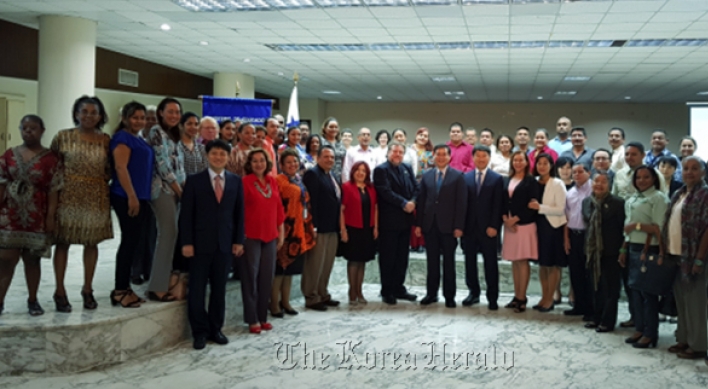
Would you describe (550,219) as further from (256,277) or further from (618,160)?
(256,277)

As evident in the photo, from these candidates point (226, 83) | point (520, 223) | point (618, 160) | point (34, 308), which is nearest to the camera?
point (34, 308)

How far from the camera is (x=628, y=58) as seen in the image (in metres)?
10.9

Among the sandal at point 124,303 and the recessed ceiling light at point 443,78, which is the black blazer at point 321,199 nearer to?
the sandal at point 124,303

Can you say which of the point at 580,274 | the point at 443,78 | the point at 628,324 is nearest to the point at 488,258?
the point at 580,274

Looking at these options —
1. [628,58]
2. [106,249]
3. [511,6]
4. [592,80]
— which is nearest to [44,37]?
[106,249]

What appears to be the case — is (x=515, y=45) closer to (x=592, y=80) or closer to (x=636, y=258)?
(x=592, y=80)

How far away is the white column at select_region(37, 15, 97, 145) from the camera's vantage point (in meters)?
8.55

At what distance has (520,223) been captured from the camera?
5.66 meters

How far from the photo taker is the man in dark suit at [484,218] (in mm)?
5742

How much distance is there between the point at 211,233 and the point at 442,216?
2.44 metres

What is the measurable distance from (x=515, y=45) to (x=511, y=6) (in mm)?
2615

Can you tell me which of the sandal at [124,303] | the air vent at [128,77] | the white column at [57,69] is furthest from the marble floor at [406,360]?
the air vent at [128,77]

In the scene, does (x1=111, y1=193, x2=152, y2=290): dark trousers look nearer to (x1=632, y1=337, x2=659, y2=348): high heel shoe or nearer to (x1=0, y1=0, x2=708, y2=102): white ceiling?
(x1=632, y1=337, x2=659, y2=348): high heel shoe

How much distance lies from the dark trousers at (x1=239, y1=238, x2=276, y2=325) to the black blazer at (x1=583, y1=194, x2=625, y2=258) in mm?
2845
